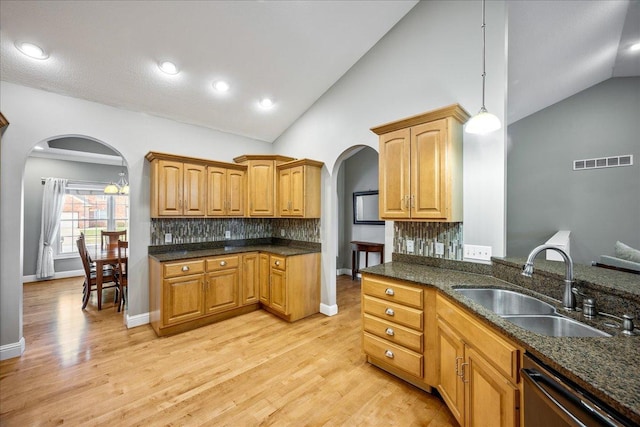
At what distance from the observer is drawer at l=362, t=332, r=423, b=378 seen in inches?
80.9

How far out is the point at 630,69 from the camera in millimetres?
3768

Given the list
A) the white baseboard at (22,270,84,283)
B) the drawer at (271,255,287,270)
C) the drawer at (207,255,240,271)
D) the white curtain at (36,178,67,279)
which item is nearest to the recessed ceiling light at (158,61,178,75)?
the drawer at (207,255,240,271)

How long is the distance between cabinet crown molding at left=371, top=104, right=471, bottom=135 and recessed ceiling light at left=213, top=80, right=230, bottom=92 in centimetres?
208

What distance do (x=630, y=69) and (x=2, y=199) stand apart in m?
8.01

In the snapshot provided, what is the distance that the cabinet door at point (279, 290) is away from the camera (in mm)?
3455

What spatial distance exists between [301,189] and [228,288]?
5.52 feet

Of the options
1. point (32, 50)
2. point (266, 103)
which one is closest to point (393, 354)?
point (266, 103)

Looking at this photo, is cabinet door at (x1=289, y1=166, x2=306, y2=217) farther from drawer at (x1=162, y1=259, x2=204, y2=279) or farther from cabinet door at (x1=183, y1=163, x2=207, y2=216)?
drawer at (x1=162, y1=259, x2=204, y2=279)

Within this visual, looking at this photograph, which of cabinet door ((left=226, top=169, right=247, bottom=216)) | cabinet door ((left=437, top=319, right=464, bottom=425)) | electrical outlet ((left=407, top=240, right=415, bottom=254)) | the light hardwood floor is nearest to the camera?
cabinet door ((left=437, top=319, right=464, bottom=425))

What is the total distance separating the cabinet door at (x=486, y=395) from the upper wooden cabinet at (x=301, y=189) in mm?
2531

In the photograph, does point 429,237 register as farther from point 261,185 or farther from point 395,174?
point 261,185

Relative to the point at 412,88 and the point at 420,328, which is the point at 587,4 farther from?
the point at 420,328

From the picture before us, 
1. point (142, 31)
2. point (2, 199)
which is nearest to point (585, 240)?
point (142, 31)

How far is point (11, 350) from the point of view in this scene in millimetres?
2574
